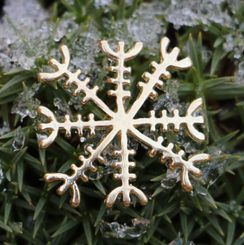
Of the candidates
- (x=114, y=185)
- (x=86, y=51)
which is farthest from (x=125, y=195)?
(x=86, y=51)

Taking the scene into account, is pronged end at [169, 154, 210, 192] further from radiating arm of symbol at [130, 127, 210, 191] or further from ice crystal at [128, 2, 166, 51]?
ice crystal at [128, 2, 166, 51]

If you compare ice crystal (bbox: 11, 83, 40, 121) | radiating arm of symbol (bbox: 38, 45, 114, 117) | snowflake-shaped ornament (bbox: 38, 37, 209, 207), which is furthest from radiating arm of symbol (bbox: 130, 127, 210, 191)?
ice crystal (bbox: 11, 83, 40, 121)

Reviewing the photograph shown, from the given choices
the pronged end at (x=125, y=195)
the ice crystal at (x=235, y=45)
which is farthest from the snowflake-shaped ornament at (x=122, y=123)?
the ice crystal at (x=235, y=45)

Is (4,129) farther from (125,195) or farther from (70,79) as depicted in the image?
(125,195)

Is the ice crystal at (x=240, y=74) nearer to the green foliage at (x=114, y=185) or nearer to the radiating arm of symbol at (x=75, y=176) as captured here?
the green foliage at (x=114, y=185)

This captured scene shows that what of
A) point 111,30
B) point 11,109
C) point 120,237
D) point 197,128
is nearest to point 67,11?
point 111,30

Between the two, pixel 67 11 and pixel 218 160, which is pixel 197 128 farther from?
pixel 67 11
